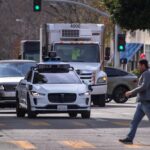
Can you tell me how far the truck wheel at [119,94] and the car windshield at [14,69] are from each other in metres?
7.93

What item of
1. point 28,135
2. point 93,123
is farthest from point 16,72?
point 28,135

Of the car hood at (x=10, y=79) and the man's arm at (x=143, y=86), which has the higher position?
the man's arm at (x=143, y=86)

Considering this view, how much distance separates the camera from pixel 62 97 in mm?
23719

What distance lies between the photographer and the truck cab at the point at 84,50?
107 ft

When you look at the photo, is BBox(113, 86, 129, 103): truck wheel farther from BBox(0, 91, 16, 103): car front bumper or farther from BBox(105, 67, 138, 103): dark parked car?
BBox(0, 91, 16, 103): car front bumper

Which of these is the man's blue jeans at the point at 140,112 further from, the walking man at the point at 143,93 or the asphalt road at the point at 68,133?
the asphalt road at the point at 68,133

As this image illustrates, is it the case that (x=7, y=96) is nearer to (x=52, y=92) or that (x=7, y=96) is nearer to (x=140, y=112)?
(x=52, y=92)

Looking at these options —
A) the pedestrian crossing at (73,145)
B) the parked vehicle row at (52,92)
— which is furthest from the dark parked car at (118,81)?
the pedestrian crossing at (73,145)

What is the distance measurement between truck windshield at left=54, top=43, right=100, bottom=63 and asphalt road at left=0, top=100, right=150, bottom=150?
8.67 metres

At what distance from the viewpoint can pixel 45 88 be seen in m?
23.7

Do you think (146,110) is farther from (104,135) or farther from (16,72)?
(16,72)

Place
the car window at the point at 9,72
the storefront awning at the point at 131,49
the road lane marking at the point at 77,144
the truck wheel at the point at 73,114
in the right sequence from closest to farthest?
the road lane marking at the point at 77,144 → the truck wheel at the point at 73,114 → the car window at the point at 9,72 → the storefront awning at the point at 131,49

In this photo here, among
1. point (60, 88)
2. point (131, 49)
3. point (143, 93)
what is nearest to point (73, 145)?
point (143, 93)

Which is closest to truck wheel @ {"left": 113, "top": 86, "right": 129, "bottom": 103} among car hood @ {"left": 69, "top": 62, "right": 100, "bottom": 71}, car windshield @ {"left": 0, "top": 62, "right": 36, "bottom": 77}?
car hood @ {"left": 69, "top": 62, "right": 100, "bottom": 71}
